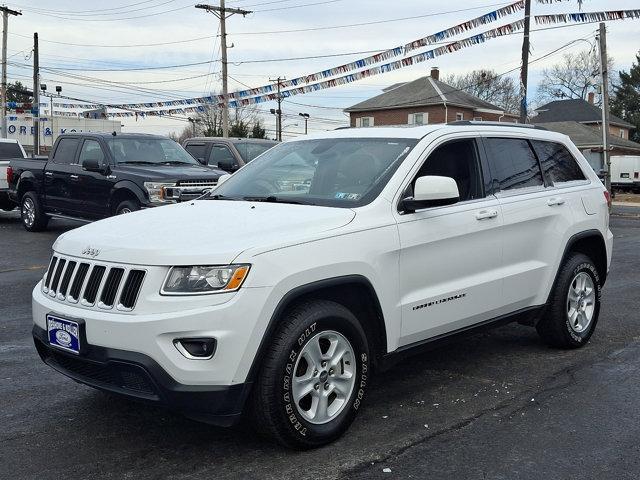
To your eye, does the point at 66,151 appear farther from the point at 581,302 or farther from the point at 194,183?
the point at 581,302

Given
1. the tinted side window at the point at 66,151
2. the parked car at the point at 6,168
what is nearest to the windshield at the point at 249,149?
the tinted side window at the point at 66,151

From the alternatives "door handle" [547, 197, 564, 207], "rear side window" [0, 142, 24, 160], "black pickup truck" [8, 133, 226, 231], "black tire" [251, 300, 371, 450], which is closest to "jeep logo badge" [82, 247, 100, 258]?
"black tire" [251, 300, 371, 450]

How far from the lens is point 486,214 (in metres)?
5.13

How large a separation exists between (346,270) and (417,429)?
108cm

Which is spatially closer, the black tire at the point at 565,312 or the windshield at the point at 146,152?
the black tire at the point at 565,312

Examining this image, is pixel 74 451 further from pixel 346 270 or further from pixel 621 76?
pixel 621 76

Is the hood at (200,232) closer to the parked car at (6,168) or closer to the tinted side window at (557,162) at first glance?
the tinted side window at (557,162)

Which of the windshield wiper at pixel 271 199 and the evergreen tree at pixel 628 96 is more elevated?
the evergreen tree at pixel 628 96

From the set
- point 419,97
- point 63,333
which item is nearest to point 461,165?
point 63,333

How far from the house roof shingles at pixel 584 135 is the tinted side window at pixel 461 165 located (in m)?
53.9

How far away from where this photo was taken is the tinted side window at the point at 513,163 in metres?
5.49

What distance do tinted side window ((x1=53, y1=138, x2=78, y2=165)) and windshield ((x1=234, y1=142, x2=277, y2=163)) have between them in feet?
10.7

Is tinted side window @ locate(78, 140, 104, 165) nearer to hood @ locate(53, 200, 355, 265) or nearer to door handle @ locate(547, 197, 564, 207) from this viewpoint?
hood @ locate(53, 200, 355, 265)

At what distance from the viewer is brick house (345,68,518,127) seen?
5434cm
